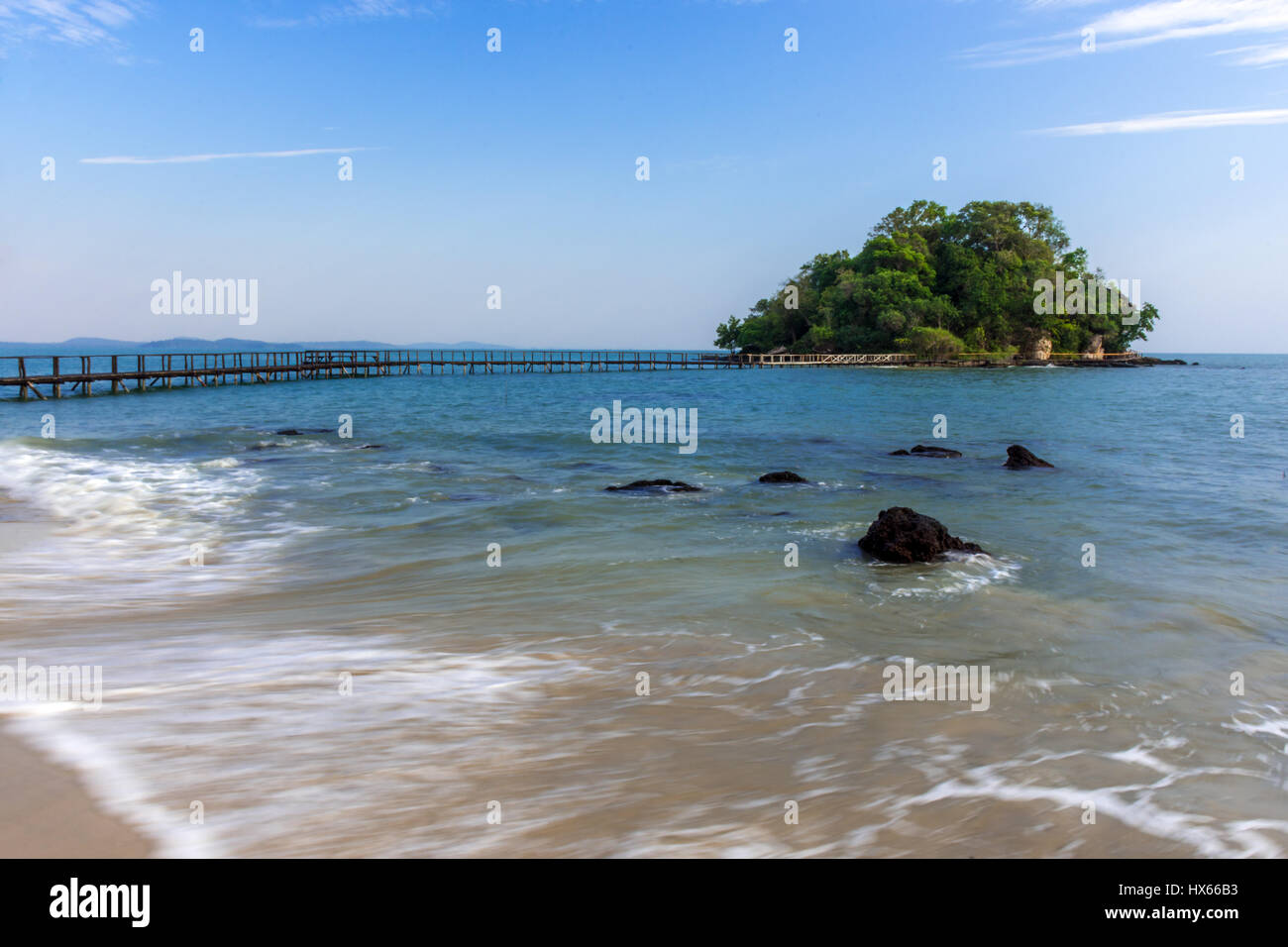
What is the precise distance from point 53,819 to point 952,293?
92.7 metres

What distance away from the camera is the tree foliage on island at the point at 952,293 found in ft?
270

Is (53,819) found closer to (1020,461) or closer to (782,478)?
(782,478)

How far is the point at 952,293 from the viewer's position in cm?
8662

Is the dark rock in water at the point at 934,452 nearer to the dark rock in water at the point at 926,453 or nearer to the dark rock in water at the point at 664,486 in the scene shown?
the dark rock in water at the point at 926,453

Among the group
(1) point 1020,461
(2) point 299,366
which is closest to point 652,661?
(1) point 1020,461

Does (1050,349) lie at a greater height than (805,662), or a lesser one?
greater

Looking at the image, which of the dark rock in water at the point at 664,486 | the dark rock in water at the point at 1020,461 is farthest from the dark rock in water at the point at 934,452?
the dark rock in water at the point at 664,486

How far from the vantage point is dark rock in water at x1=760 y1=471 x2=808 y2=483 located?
15586mm

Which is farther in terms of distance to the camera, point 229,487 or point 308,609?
point 229,487

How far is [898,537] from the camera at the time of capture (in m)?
9.16

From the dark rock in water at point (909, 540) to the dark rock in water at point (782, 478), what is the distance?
590 cm
